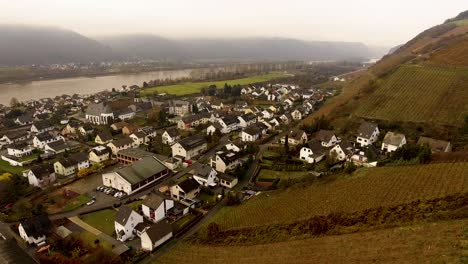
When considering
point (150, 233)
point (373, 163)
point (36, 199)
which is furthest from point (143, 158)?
point (373, 163)

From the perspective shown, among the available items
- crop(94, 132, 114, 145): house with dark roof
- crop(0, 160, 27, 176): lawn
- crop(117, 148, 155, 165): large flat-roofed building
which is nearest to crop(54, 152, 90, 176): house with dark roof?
crop(117, 148, 155, 165): large flat-roofed building

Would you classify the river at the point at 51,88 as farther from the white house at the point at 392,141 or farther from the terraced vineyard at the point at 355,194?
the white house at the point at 392,141

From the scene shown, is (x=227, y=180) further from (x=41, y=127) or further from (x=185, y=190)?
(x=41, y=127)

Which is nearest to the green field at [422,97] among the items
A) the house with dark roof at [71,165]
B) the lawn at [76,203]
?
the lawn at [76,203]

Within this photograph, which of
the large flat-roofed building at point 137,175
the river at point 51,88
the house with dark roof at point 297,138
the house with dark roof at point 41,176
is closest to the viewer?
the large flat-roofed building at point 137,175

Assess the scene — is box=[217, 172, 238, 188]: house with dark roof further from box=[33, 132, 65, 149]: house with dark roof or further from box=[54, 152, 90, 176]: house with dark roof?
box=[33, 132, 65, 149]: house with dark roof

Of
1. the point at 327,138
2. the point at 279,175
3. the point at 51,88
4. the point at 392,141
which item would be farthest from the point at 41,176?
the point at 51,88
